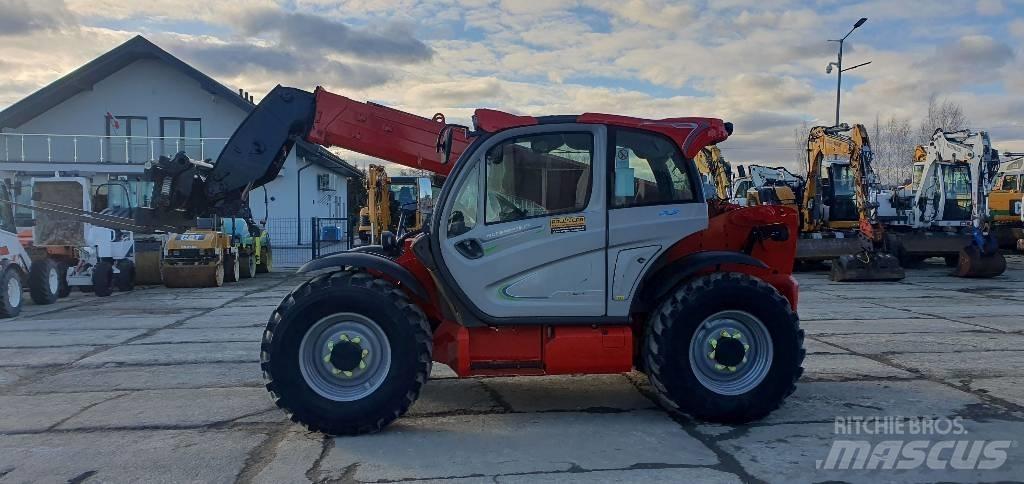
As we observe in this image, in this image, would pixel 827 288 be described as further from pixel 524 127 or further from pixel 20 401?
pixel 20 401

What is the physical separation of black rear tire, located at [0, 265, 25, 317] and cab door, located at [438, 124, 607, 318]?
10775mm

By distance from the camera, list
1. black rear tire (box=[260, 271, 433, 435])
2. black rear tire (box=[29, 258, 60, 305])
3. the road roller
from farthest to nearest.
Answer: the road roller → black rear tire (box=[29, 258, 60, 305]) → black rear tire (box=[260, 271, 433, 435])

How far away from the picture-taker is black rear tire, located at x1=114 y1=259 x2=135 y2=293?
57.4ft

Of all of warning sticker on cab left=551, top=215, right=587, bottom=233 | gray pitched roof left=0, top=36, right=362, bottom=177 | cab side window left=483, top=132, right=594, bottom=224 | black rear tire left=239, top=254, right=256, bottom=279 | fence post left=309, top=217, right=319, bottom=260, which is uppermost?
gray pitched roof left=0, top=36, right=362, bottom=177

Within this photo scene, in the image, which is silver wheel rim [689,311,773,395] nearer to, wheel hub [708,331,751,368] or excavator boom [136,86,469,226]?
wheel hub [708,331,751,368]

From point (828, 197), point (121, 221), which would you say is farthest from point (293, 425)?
point (828, 197)

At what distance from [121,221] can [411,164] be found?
140 inches

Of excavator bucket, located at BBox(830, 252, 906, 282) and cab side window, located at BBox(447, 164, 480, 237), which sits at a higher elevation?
cab side window, located at BBox(447, 164, 480, 237)

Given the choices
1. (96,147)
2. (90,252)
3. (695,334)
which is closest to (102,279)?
(90,252)

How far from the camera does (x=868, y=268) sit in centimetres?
1875

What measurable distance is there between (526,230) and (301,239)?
29.0 metres

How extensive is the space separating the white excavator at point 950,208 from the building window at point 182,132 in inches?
1015

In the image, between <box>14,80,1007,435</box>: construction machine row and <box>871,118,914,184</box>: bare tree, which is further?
<box>871,118,914,184</box>: bare tree

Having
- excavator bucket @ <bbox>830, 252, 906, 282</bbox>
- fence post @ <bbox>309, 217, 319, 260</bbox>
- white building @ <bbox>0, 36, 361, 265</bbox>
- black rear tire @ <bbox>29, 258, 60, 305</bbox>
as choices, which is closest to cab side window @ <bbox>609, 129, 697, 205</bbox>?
black rear tire @ <bbox>29, 258, 60, 305</bbox>
